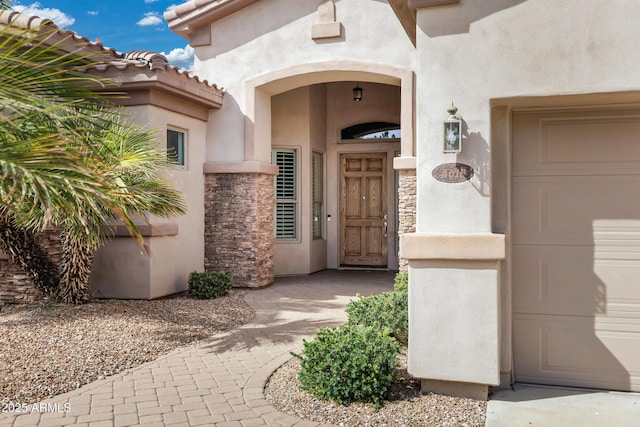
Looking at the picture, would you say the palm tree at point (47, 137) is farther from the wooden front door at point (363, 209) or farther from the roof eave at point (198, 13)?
the wooden front door at point (363, 209)

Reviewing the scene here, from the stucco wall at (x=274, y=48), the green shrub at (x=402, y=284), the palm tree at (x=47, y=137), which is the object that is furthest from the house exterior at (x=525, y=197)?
the stucco wall at (x=274, y=48)

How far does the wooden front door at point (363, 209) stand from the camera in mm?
12406

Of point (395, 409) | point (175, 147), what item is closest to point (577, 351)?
point (395, 409)

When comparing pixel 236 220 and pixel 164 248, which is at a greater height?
pixel 236 220

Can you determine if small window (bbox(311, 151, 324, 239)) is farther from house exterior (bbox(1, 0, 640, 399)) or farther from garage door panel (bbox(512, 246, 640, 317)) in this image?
garage door panel (bbox(512, 246, 640, 317))

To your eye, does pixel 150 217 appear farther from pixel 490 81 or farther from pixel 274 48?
pixel 490 81

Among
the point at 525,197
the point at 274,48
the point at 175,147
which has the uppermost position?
the point at 274,48

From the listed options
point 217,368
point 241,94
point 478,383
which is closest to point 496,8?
point 478,383

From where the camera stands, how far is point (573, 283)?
15.0ft

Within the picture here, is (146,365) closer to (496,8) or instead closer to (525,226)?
(525,226)

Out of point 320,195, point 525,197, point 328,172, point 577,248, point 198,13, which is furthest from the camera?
point 328,172

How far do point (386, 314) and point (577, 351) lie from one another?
1.83 m

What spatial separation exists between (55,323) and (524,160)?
17.5 feet

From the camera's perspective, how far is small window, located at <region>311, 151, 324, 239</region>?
1226 centimetres
